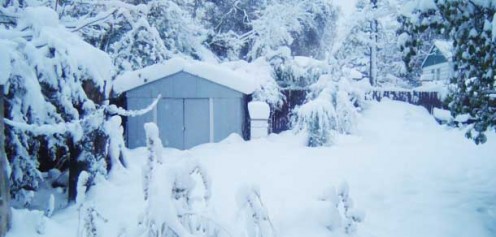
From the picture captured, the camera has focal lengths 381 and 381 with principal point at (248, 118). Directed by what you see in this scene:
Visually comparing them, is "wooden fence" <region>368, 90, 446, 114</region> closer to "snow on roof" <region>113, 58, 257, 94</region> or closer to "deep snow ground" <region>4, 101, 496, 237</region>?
"deep snow ground" <region>4, 101, 496, 237</region>

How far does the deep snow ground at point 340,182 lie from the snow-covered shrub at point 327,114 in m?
0.53

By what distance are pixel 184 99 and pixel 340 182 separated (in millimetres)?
7728

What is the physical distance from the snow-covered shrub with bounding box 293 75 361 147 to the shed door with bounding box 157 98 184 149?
3.59 meters

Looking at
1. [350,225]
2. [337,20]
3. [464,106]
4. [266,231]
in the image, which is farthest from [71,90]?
[337,20]

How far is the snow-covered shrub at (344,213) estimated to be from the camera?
4.02 meters

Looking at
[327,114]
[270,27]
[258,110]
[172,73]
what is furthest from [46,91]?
[270,27]

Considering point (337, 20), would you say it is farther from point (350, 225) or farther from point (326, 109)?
point (350, 225)

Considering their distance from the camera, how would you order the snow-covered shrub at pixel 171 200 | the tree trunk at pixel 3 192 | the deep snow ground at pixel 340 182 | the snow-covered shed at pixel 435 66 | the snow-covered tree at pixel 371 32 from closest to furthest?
the snow-covered shrub at pixel 171 200, the tree trunk at pixel 3 192, the deep snow ground at pixel 340 182, the snow-covered tree at pixel 371 32, the snow-covered shed at pixel 435 66

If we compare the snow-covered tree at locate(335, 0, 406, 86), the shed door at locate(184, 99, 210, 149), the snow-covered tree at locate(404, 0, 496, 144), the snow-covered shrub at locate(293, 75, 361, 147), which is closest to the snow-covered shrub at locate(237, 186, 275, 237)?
the snow-covered tree at locate(404, 0, 496, 144)

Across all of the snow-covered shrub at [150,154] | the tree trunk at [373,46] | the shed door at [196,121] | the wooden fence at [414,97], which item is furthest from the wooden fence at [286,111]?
the tree trunk at [373,46]

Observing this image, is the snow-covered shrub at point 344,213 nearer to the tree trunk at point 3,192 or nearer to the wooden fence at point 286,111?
the tree trunk at point 3,192

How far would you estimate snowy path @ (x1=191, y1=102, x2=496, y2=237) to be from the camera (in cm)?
482

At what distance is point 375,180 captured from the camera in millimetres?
6906

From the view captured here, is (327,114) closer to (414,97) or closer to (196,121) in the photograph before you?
(196,121)
